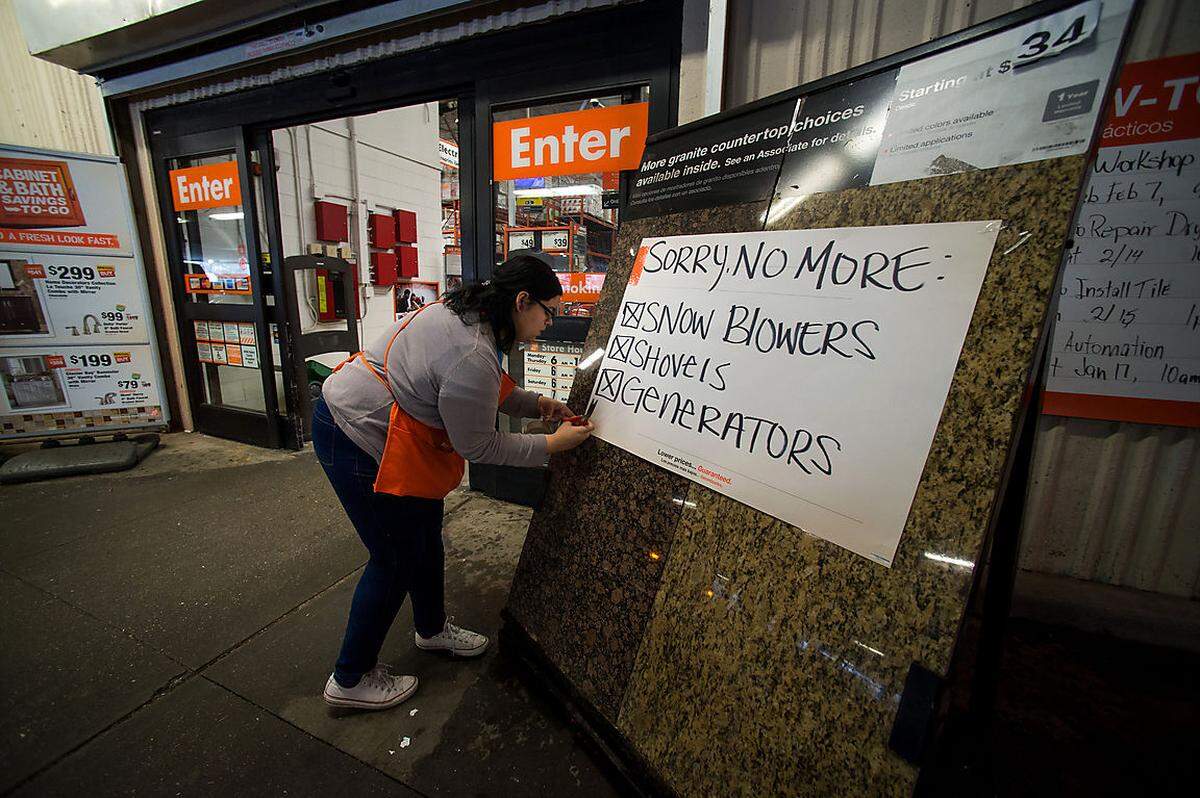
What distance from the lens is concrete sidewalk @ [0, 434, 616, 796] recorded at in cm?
144

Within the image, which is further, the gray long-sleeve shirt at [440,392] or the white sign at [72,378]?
the white sign at [72,378]

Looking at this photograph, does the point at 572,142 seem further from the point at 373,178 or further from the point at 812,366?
the point at 373,178

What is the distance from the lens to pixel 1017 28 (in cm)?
85

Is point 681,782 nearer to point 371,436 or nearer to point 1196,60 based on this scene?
point 371,436

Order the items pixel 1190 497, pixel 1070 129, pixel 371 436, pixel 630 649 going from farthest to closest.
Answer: pixel 1190 497 → pixel 371 436 → pixel 630 649 → pixel 1070 129

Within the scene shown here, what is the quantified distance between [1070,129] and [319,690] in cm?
252

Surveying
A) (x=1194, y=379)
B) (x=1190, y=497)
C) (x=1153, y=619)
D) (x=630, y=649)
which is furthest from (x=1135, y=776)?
(x=630, y=649)

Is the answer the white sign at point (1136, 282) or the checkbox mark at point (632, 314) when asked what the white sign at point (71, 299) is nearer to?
the checkbox mark at point (632, 314)

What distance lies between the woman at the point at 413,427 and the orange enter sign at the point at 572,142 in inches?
50.2

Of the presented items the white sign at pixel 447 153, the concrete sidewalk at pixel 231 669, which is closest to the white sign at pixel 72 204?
the concrete sidewalk at pixel 231 669

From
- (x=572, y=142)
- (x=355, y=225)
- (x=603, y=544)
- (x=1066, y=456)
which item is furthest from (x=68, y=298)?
(x=1066, y=456)

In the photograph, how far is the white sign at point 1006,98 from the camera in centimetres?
78

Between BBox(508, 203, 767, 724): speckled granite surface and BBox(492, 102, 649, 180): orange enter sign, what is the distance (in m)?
1.02

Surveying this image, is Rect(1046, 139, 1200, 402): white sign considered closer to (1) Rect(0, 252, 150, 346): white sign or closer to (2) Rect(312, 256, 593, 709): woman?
(2) Rect(312, 256, 593, 709): woman
